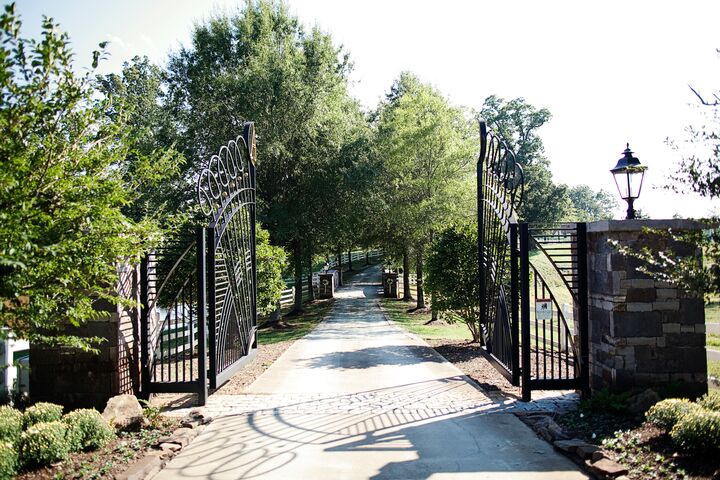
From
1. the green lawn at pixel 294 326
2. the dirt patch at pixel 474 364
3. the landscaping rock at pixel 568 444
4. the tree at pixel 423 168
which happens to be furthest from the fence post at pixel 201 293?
the tree at pixel 423 168

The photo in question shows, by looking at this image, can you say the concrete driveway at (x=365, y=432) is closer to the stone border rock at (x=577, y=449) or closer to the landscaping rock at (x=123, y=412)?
the stone border rock at (x=577, y=449)

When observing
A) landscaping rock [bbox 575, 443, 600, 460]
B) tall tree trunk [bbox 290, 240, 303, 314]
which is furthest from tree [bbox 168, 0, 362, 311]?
landscaping rock [bbox 575, 443, 600, 460]

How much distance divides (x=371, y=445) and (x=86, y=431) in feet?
8.76

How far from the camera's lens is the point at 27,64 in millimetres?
3621

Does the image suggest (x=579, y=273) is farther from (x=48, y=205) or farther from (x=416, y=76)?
(x=416, y=76)

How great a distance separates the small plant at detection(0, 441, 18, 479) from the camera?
12.6ft

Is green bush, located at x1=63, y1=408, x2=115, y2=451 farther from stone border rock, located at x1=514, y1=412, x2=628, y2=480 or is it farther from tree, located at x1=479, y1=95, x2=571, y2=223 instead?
tree, located at x1=479, y1=95, x2=571, y2=223

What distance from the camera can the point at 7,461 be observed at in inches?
153

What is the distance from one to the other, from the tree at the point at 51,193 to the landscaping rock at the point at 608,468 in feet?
14.1

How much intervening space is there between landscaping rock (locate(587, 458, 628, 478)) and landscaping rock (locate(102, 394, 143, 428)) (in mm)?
4467

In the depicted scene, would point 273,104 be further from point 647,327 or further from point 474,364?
point 647,327

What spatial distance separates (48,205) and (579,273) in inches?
A: 231

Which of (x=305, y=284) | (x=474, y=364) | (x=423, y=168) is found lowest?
(x=474, y=364)

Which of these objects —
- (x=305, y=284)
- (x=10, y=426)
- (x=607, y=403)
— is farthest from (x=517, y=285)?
(x=305, y=284)
